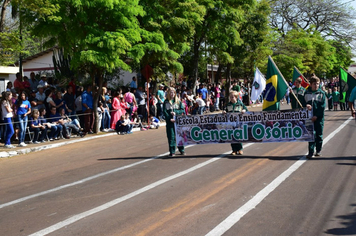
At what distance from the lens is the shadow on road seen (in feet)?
19.5

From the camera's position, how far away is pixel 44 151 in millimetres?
16172

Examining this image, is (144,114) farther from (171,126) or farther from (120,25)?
(171,126)

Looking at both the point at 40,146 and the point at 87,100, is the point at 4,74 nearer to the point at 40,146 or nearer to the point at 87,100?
the point at 87,100

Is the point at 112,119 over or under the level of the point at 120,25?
under

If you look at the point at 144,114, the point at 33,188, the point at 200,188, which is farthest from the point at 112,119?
the point at 200,188

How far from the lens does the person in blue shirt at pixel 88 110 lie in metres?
20.5

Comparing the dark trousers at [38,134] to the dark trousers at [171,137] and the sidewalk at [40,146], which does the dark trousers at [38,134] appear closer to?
the sidewalk at [40,146]

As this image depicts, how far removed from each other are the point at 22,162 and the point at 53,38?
24.7 feet

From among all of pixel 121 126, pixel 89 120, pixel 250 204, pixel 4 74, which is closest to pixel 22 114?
pixel 89 120

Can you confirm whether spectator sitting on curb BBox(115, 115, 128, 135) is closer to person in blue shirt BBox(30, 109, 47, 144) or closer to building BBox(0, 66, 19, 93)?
person in blue shirt BBox(30, 109, 47, 144)

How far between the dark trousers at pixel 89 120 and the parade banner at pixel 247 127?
8.59 metres

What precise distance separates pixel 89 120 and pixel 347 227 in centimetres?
1605

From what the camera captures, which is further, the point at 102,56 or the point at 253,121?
the point at 102,56

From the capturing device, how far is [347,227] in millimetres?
6156
